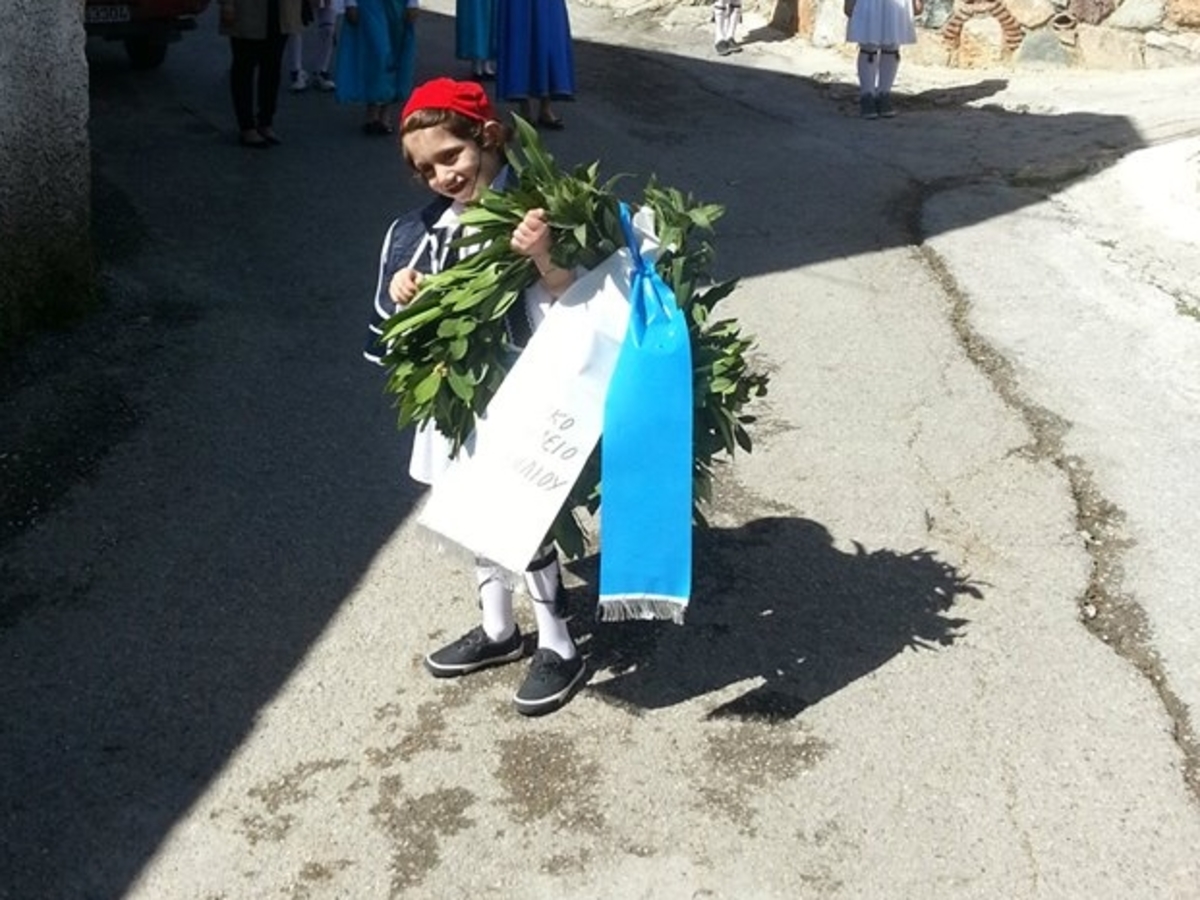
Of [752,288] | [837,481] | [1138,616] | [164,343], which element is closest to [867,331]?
[752,288]

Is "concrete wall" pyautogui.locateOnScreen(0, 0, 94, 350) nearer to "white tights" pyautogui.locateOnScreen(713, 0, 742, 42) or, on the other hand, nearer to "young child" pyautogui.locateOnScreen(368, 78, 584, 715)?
"young child" pyautogui.locateOnScreen(368, 78, 584, 715)

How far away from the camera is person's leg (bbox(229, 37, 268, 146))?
9203mm

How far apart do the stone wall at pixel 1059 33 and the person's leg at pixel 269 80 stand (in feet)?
18.7

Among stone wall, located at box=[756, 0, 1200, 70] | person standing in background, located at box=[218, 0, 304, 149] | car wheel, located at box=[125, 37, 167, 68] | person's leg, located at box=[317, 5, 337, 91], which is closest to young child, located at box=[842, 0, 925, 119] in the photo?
stone wall, located at box=[756, 0, 1200, 70]

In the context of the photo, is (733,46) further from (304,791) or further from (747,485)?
(304,791)

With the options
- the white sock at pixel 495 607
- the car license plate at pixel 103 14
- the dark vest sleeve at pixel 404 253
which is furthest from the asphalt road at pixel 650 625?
the car license plate at pixel 103 14

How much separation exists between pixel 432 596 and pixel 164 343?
2353mm

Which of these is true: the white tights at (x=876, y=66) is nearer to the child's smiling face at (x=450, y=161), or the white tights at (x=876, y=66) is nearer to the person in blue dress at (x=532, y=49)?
the person in blue dress at (x=532, y=49)

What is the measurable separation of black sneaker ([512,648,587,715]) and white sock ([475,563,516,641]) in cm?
14

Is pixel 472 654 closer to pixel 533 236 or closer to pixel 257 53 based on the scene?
pixel 533 236

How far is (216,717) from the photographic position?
3.95 m

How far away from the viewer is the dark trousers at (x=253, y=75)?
9.19 m

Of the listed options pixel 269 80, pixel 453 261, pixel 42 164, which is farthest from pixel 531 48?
pixel 453 261

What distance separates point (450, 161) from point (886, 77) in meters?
8.06
